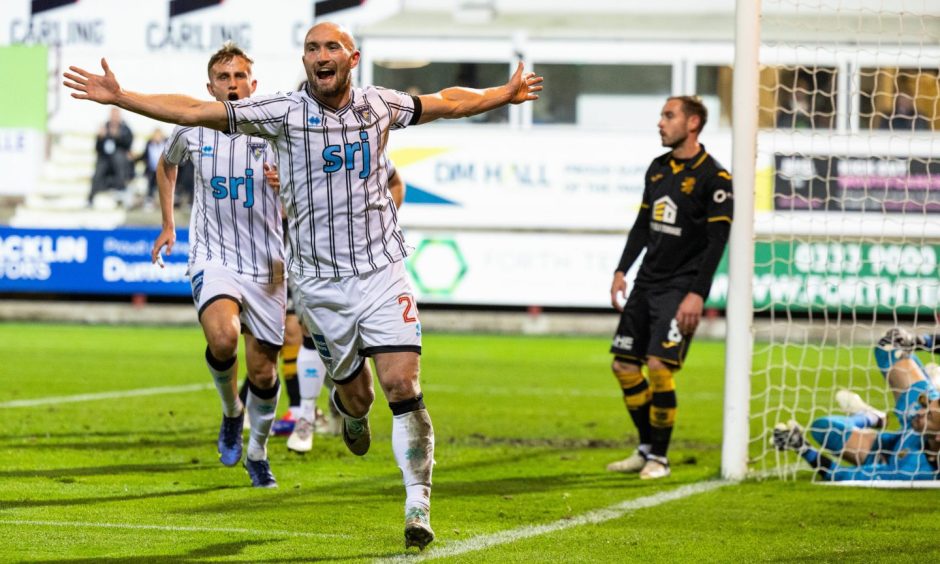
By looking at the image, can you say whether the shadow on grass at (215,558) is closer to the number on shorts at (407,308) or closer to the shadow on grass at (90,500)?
the number on shorts at (407,308)

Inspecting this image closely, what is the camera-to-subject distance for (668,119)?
7.86 metres

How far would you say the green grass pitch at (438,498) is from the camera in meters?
5.39

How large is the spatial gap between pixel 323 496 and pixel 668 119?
2841mm

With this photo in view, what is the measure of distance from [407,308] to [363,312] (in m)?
0.17

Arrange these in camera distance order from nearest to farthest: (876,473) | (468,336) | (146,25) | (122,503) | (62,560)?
(62,560), (122,503), (876,473), (468,336), (146,25)

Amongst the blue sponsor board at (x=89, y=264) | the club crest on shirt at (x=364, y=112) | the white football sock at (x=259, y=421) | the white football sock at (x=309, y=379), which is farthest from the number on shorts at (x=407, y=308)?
the blue sponsor board at (x=89, y=264)

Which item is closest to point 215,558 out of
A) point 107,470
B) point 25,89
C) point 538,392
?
point 107,470

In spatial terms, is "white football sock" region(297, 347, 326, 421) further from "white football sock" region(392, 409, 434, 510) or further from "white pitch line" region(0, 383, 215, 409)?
"white football sock" region(392, 409, 434, 510)

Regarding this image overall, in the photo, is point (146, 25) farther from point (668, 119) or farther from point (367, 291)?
point (367, 291)

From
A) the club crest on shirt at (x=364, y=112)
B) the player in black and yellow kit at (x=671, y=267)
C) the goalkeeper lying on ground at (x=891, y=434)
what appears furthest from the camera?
the player in black and yellow kit at (x=671, y=267)

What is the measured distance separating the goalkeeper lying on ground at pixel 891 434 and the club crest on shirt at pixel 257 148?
9.99ft

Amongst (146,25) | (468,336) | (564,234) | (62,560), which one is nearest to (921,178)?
(564,234)

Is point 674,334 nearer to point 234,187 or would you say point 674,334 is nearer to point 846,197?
point 234,187

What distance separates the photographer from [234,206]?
23.3ft
